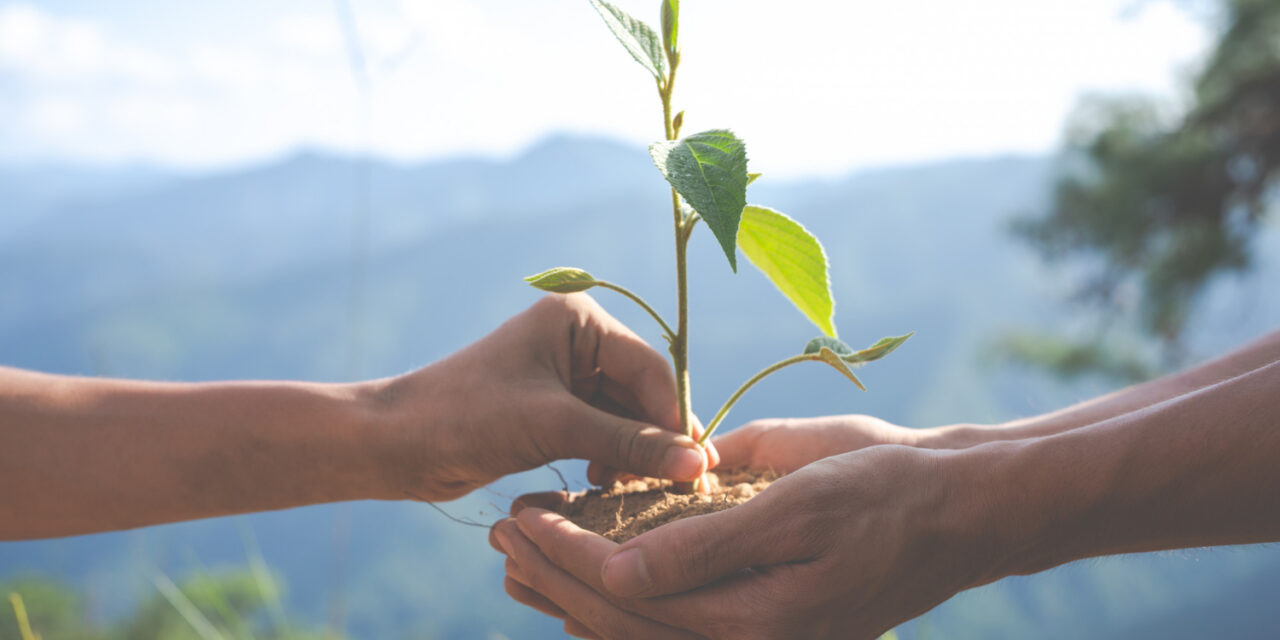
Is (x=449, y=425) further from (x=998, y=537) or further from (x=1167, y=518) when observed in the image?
(x=1167, y=518)

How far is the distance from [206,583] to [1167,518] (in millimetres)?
1242

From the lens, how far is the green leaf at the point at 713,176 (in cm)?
54

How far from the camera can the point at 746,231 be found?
2.45 ft

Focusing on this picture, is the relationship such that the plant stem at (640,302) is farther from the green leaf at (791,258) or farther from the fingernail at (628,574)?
the fingernail at (628,574)

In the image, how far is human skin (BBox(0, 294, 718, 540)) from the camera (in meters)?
0.79

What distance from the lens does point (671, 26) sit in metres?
0.71

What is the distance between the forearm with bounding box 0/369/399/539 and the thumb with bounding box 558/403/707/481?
0.73 ft

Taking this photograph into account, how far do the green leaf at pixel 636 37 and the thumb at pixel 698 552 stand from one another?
1.24ft

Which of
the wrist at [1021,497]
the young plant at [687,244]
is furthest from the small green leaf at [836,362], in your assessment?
the wrist at [1021,497]

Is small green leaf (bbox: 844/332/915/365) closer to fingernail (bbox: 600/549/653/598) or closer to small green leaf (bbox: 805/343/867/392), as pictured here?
small green leaf (bbox: 805/343/867/392)

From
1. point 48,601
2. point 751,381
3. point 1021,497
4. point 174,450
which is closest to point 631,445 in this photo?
point 751,381

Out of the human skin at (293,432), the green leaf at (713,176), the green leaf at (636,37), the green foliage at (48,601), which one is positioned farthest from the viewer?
the green foliage at (48,601)

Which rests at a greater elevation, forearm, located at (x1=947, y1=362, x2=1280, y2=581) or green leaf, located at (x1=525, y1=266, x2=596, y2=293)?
green leaf, located at (x1=525, y1=266, x2=596, y2=293)

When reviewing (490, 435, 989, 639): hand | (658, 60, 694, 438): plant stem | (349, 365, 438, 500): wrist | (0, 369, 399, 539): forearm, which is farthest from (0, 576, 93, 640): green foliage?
(490, 435, 989, 639): hand
